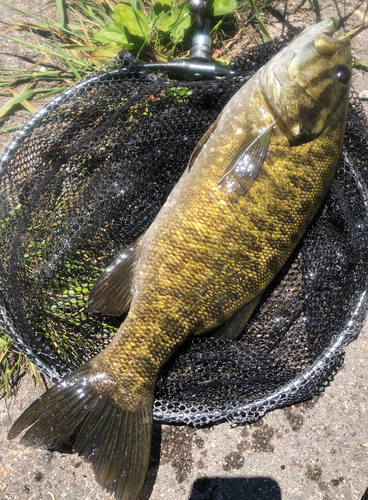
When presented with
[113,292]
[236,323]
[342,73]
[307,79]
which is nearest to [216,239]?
[236,323]

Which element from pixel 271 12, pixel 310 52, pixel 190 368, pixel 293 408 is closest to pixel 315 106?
pixel 310 52

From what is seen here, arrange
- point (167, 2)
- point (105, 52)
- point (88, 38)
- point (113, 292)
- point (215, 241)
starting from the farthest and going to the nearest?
1. point (88, 38)
2. point (105, 52)
3. point (167, 2)
4. point (113, 292)
5. point (215, 241)

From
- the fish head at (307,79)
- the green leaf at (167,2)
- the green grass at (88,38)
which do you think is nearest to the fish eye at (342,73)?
the fish head at (307,79)

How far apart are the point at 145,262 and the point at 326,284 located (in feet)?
3.78

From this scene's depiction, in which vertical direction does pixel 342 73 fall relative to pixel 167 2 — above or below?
below

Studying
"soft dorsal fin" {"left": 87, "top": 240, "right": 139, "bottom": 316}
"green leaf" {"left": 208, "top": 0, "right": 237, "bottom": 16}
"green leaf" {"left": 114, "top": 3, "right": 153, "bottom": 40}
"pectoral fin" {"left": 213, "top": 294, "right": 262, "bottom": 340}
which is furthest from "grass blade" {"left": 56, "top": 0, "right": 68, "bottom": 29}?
"pectoral fin" {"left": 213, "top": 294, "right": 262, "bottom": 340}

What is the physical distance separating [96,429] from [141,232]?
45.9 inches

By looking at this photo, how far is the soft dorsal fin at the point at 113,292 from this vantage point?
1982 millimetres

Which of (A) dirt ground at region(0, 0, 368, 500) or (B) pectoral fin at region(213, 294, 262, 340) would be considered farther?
(A) dirt ground at region(0, 0, 368, 500)

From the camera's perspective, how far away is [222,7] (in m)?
2.40

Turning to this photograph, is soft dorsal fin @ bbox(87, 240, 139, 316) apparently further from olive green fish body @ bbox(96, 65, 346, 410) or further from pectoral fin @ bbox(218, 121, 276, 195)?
pectoral fin @ bbox(218, 121, 276, 195)

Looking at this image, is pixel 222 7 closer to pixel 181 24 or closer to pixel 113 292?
pixel 181 24

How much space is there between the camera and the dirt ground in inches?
84.3

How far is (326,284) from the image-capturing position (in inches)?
86.0
